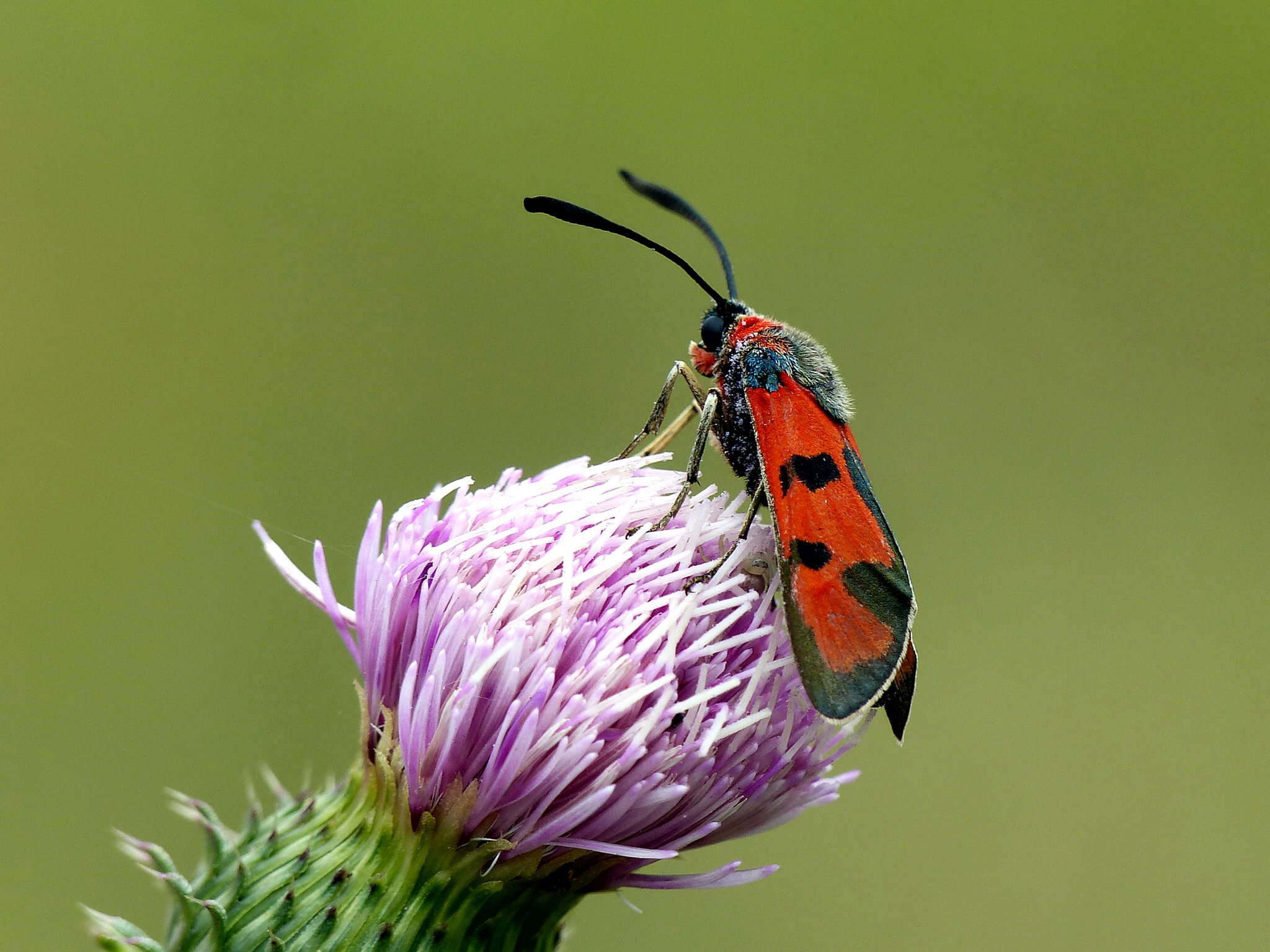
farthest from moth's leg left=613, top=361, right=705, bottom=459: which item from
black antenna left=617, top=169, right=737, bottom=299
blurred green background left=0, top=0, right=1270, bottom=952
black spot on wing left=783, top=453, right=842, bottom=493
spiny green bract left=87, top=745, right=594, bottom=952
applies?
blurred green background left=0, top=0, right=1270, bottom=952

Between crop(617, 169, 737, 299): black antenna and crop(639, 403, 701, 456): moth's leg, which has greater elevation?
crop(617, 169, 737, 299): black antenna

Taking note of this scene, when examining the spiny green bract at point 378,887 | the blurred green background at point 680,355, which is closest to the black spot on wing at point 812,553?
the spiny green bract at point 378,887

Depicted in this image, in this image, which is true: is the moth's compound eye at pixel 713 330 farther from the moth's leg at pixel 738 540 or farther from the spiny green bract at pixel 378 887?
the spiny green bract at pixel 378 887

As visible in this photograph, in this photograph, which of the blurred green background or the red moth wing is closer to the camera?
the red moth wing

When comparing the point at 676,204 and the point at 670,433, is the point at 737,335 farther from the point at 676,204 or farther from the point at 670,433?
the point at 676,204

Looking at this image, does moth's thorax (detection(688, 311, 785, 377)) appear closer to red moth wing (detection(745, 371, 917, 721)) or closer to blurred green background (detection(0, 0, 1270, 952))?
red moth wing (detection(745, 371, 917, 721))

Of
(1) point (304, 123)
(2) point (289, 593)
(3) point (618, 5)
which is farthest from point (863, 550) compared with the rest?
(3) point (618, 5)
